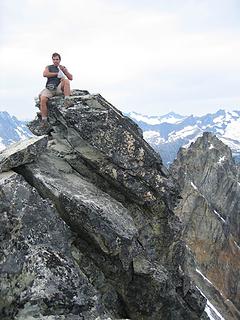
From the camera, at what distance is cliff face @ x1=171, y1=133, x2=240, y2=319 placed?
6664 cm

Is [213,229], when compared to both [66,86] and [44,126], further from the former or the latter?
[66,86]

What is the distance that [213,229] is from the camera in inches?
3406

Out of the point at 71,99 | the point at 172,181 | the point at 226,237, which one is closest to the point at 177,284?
the point at 172,181

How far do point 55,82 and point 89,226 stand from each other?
10311mm

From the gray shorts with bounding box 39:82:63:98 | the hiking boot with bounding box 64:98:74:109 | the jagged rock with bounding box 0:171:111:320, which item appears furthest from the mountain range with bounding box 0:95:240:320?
the gray shorts with bounding box 39:82:63:98

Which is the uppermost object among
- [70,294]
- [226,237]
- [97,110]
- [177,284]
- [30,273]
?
[97,110]

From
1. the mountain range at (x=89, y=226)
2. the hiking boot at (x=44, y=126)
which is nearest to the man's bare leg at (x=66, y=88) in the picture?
the mountain range at (x=89, y=226)

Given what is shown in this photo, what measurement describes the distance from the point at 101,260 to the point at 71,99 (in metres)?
9.72

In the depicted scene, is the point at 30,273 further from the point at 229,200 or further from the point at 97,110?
→ the point at 229,200

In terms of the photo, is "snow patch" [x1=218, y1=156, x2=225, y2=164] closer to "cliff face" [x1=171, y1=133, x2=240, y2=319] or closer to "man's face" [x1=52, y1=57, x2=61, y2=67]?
"cliff face" [x1=171, y1=133, x2=240, y2=319]

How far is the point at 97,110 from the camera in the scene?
24688 mm

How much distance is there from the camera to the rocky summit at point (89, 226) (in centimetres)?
1625

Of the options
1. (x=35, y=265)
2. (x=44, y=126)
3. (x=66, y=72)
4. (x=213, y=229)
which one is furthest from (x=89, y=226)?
(x=213, y=229)

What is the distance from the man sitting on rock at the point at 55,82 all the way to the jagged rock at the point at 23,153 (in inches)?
175
